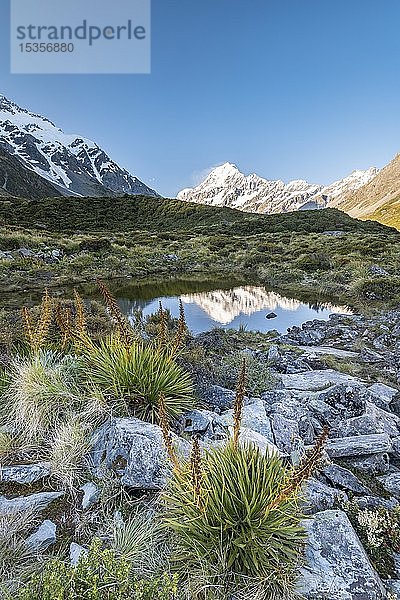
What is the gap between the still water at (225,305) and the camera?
608 inches

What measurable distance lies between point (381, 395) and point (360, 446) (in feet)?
6.95

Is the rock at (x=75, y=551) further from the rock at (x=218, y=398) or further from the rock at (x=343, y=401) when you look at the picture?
the rock at (x=343, y=401)

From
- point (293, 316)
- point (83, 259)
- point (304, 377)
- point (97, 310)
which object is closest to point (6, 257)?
point (83, 259)

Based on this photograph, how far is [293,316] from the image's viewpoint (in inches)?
655

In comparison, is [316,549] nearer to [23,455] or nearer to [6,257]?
[23,455]

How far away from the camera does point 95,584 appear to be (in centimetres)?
235

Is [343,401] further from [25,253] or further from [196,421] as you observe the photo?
[25,253]

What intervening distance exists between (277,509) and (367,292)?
18.1 m

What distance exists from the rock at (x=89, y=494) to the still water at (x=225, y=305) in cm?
986

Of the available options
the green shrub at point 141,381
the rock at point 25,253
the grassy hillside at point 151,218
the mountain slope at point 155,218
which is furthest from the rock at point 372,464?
the mountain slope at point 155,218

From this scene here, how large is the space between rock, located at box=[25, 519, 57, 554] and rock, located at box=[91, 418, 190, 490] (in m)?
0.62

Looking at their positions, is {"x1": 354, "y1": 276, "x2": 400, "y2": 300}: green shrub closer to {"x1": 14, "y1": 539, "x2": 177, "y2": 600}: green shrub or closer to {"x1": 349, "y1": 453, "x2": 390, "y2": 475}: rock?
{"x1": 349, "y1": 453, "x2": 390, "y2": 475}: rock

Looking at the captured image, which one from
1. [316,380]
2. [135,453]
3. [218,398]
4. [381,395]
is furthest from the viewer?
[316,380]

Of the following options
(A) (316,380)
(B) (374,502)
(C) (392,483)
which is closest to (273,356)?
(A) (316,380)
